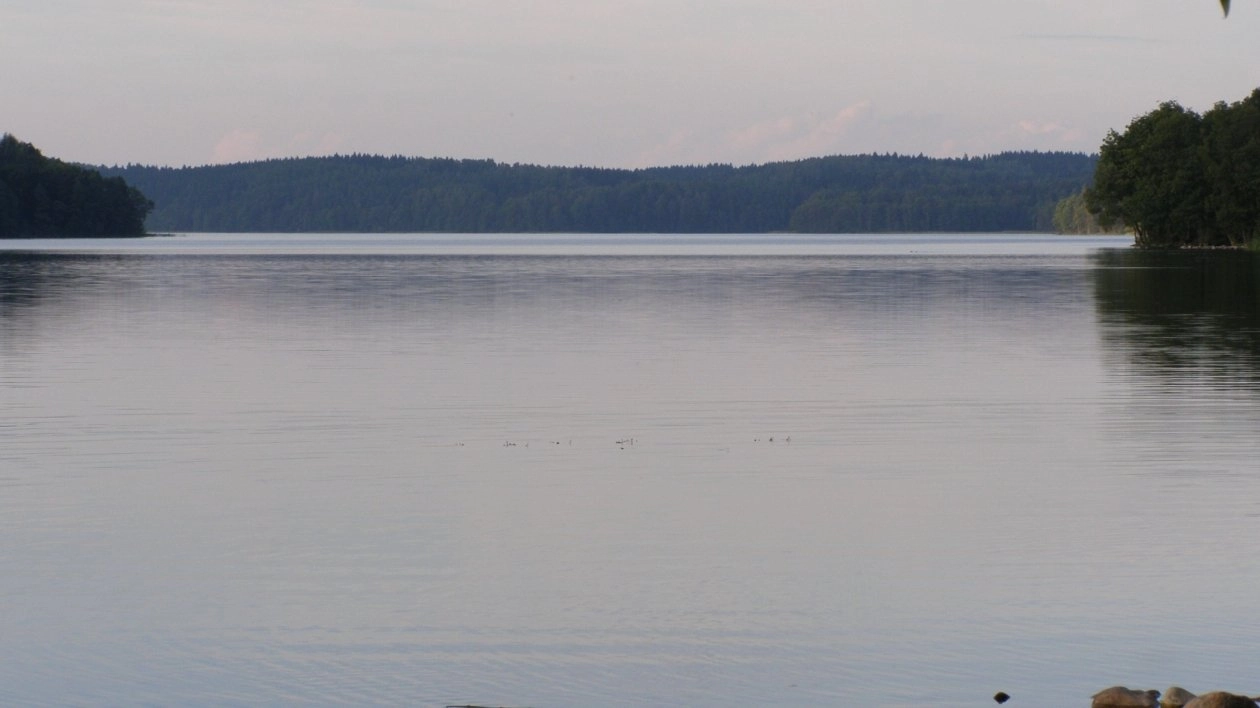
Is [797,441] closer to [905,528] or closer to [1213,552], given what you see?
[905,528]

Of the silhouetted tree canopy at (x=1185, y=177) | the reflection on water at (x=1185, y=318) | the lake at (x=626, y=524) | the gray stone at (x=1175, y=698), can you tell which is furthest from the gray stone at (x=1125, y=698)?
the silhouetted tree canopy at (x=1185, y=177)

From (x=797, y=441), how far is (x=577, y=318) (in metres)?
23.5

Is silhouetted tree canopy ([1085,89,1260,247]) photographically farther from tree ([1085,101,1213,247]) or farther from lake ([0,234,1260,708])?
lake ([0,234,1260,708])

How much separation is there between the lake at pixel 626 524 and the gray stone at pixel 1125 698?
0.32m

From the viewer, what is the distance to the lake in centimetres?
979

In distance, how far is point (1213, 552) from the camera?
12.6 m

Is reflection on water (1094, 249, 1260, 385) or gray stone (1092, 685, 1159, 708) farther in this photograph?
reflection on water (1094, 249, 1260, 385)

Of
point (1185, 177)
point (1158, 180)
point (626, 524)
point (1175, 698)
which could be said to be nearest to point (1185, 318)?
point (626, 524)

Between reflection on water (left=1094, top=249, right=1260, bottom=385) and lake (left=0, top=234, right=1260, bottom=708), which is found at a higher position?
lake (left=0, top=234, right=1260, bottom=708)

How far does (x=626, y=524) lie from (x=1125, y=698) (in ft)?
18.7

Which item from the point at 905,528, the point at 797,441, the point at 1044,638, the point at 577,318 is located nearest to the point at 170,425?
the point at 797,441

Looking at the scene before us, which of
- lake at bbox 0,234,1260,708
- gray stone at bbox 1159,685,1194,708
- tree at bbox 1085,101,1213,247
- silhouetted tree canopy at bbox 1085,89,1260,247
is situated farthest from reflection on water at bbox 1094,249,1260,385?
tree at bbox 1085,101,1213,247

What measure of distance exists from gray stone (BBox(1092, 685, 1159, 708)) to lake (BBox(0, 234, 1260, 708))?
12.5 inches

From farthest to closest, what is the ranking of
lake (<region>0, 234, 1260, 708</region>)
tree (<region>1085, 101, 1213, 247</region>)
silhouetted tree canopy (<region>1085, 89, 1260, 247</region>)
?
tree (<region>1085, 101, 1213, 247</region>), silhouetted tree canopy (<region>1085, 89, 1260, 247</region>), lake (<region>0, 234, 1260, 708</region>)
